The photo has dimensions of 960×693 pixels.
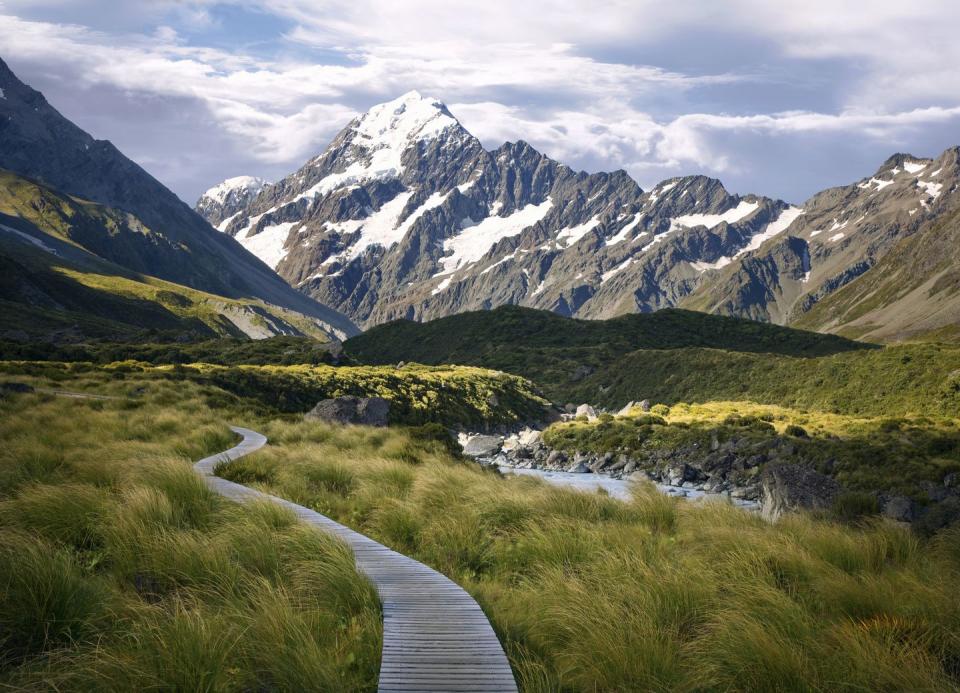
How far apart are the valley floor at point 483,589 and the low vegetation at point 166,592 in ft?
0.08

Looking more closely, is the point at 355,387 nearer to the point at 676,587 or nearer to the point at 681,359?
the point at 681,359

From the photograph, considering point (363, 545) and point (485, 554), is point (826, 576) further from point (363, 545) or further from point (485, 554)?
point (363, 545)

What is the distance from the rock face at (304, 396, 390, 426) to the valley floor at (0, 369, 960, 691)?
28.4m

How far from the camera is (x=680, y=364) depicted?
87.9 m

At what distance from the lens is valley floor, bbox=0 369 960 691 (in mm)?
4871

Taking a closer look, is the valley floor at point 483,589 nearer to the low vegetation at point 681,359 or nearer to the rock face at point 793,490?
the rock face at point 793,490

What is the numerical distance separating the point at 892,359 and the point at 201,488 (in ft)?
215

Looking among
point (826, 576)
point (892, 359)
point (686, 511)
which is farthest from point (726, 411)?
point (826, 576)

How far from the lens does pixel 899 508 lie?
78.4 feet

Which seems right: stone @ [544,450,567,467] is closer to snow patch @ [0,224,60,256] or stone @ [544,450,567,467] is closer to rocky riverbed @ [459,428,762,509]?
rocky riverbed @ [459,428,762,509]

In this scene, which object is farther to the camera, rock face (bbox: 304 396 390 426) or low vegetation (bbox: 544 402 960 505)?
rock face (bbox: 304 396 390 426)

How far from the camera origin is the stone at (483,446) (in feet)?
180

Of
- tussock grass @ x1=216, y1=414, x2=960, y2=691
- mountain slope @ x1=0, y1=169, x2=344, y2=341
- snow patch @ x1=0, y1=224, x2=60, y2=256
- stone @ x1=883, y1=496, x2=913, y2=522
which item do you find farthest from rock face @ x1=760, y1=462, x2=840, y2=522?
snow patch @ x1=0, y1=224, x2=60, y2=256

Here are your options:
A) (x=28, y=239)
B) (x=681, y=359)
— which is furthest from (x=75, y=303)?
(x=681, y=359)
